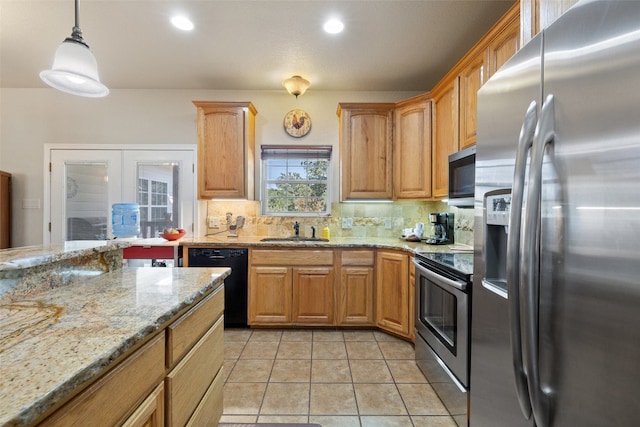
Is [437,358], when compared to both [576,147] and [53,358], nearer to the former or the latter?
[576,147]

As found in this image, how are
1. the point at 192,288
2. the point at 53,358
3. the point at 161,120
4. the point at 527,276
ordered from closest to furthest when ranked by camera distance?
the point at 53,358 < the point at 527,276 < the point at 192,288 < the point at 161,120

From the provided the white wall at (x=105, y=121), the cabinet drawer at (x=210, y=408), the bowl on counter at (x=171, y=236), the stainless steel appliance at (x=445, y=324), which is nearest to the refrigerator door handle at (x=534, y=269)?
the stainless steel appliance at (x=445, y=324)

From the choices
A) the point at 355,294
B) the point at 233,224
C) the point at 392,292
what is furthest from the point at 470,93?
the point at 233,224

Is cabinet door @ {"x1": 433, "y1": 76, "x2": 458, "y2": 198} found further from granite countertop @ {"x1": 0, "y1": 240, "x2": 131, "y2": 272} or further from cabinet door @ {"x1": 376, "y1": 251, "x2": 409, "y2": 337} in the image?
granite countertop @ {"x1": 0, "y1": 240, "x2": 131, "y2": 272}

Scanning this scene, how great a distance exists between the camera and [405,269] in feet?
8.68

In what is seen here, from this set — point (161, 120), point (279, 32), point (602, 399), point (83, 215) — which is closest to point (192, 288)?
point (602, 399)

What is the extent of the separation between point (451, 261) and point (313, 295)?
5.06 feet

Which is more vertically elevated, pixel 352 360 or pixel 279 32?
pixel 279 32

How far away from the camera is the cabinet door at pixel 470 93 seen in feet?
6.77

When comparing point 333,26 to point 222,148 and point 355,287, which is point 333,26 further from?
point 355,287

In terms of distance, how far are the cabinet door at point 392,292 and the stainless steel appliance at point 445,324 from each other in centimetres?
39

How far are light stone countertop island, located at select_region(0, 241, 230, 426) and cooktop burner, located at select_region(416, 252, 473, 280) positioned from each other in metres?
1.32

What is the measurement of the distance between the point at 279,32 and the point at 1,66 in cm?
314

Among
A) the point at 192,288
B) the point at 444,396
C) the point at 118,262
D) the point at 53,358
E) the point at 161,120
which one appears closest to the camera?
the point at 53,358
